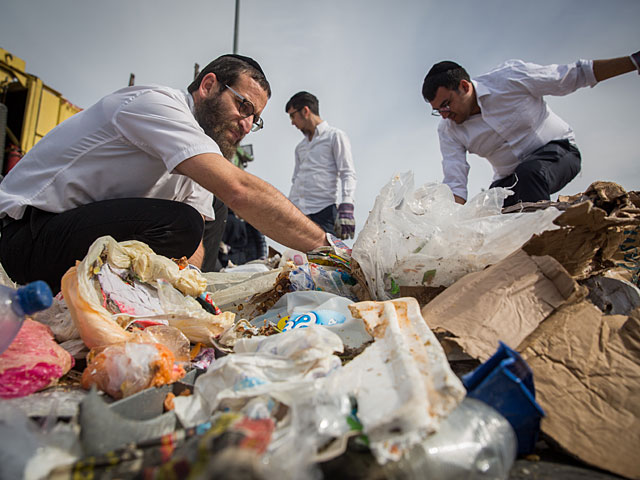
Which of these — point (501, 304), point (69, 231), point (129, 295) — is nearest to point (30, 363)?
point (129, 295)

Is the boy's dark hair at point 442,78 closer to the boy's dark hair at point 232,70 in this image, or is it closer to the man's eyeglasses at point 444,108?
the man's eyeglasses at point 444,108

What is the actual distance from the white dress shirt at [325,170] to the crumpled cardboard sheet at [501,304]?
3.39 metres

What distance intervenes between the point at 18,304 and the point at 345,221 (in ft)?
12.2

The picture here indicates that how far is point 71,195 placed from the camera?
1766 millimetres

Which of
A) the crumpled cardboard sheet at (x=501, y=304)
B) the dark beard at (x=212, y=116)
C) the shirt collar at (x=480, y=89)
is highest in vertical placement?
the shirt collar at (x=480, y=89)

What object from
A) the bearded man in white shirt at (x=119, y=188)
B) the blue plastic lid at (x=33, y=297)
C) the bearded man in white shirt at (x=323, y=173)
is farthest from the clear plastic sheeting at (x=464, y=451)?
the bearded man in white shirt at (x=323, y=173)

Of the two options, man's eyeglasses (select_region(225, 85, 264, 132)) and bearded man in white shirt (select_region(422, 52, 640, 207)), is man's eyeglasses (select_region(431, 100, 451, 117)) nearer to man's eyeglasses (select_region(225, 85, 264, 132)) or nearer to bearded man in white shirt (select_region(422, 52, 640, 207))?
bearded man in white shirt (select_region(422, 52, 640, 207))

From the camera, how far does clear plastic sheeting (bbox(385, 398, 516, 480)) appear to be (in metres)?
0.55

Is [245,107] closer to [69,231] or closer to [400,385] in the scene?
[69,231]

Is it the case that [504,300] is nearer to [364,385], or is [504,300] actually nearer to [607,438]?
[607,438]

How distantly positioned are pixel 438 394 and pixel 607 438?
39cm

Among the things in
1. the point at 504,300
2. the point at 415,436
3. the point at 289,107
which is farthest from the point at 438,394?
the point at 289,107

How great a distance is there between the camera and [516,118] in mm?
2641

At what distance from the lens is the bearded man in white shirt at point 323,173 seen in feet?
14.5
